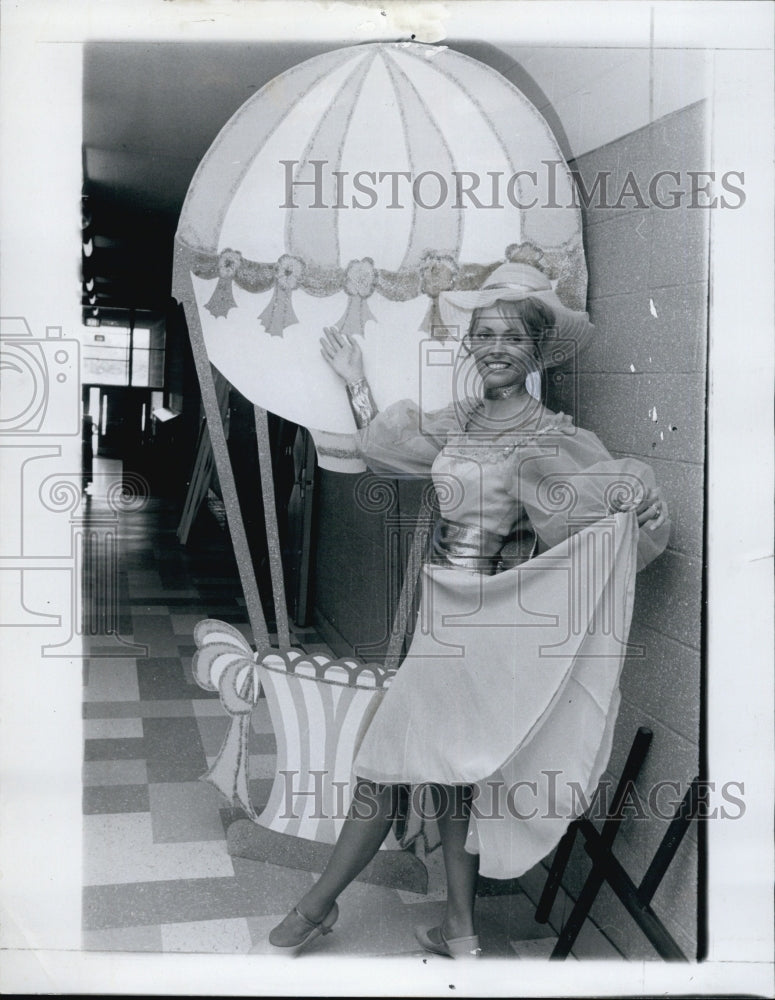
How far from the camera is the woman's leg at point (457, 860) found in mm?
2477

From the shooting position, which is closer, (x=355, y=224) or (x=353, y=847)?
(x=355, y=224)

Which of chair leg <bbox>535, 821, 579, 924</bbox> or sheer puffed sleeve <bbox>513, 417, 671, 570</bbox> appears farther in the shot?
chair leg <bbox>535, 821, 579, 924</bbox>

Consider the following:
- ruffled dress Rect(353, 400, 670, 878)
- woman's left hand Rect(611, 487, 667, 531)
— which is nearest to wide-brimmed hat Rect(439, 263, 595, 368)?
ruffled dress Rect(353, 400, 670, 878)

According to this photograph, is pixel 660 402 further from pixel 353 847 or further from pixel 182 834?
pixel 182 834

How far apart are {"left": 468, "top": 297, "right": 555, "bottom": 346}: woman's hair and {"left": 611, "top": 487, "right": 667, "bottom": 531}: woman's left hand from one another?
388 mm

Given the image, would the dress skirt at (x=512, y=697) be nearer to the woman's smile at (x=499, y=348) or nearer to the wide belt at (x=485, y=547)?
the wide belt at (x=485, y=547)

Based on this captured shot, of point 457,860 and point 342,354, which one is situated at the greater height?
point 342,354

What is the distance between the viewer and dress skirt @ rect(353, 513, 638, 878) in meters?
2.41

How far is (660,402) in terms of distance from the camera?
243 centimetres

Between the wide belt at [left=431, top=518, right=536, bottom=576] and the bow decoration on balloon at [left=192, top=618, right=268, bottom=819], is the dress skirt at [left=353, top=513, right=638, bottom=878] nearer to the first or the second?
the wide belt at [left=431, top=518, right=536, bottom=576]

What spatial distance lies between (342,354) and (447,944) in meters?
1.29

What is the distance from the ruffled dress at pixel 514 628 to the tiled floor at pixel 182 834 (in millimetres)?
219

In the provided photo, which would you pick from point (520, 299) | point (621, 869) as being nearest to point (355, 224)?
point (520, 299)

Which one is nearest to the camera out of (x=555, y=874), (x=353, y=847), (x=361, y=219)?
(x=361, y=219)
